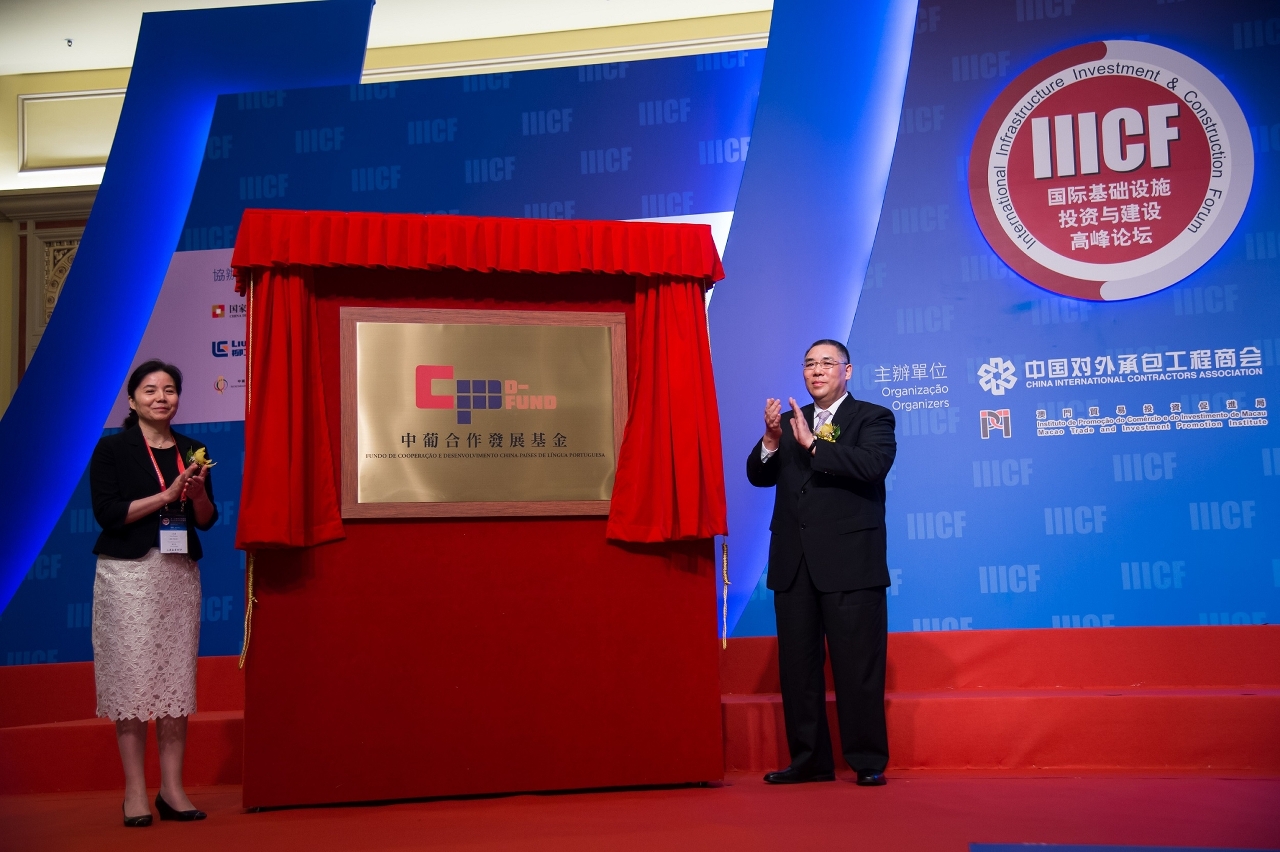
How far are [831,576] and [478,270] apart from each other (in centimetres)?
147

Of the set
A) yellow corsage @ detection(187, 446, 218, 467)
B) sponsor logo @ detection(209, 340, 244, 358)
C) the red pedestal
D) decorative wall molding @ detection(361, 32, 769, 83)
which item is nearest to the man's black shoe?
the red pedestal

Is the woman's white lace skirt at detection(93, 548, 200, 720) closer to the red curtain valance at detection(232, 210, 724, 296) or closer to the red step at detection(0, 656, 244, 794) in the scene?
the red step at detection(0, 656, 244, 794)

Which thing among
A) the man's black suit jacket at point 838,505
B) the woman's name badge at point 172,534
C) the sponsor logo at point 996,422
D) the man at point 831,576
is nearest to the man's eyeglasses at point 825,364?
the man at point 831,576

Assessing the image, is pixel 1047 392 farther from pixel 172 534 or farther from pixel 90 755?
pixel 90 755

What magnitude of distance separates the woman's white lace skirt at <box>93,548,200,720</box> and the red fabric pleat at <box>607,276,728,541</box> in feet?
4.28

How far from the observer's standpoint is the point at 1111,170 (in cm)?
444

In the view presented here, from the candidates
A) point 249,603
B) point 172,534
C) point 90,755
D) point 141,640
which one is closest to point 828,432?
point 249,603

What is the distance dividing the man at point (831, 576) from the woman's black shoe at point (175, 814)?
170 centimetres

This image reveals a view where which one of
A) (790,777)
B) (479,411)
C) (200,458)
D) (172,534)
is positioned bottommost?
(790,777)

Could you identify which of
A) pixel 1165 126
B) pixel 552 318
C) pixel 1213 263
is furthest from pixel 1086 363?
pixel 552 318

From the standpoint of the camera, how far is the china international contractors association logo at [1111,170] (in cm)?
436

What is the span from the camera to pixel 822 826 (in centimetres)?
263

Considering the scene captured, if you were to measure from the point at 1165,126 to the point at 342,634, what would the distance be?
3872mm

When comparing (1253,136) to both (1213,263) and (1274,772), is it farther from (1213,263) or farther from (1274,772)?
(1274,772)
